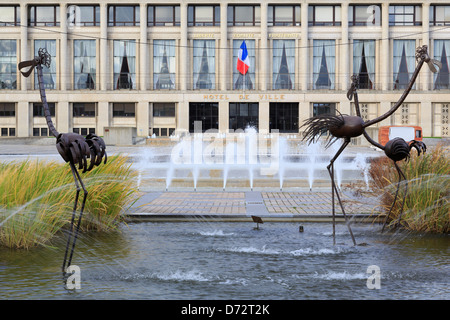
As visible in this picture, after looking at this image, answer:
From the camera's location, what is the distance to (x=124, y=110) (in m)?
67.1

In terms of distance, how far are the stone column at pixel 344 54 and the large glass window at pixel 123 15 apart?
23687 millimetres

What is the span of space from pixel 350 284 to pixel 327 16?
2531 inches

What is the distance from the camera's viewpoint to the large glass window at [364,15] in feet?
220

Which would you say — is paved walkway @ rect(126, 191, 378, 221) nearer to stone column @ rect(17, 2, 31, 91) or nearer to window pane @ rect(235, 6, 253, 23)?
window pane @ rect(235, 6, 253, 23)

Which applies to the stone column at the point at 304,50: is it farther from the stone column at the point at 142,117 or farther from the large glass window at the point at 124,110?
the large glass window at the point at 124,110

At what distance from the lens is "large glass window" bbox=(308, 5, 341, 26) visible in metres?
67.5

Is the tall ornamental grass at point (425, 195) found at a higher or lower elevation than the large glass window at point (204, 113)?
lower

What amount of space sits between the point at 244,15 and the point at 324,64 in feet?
35.9

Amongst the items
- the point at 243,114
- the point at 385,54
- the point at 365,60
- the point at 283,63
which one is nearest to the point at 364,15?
the point at 365,60

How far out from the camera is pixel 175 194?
16.0m

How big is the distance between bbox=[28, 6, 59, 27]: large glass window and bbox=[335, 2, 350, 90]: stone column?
32.9m

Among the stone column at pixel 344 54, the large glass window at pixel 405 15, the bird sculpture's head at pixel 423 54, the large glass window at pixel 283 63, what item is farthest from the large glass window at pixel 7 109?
the bird sculpture's head at pixel 423 54

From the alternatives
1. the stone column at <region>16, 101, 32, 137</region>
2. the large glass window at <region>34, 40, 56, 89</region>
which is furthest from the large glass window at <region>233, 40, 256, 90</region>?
the stone column at <region>16, 101, 32, 137</region>

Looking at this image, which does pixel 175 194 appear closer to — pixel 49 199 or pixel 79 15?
pixel 49 199
